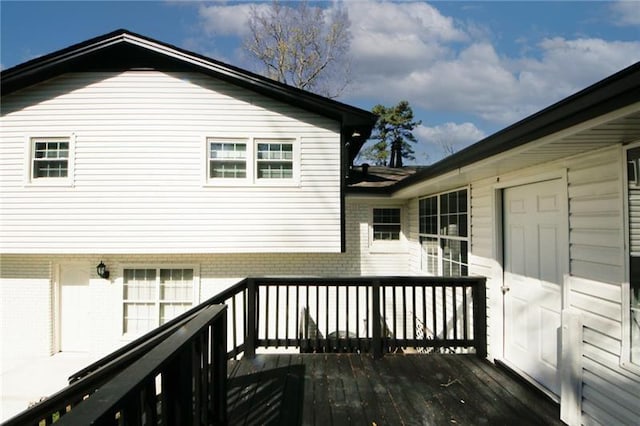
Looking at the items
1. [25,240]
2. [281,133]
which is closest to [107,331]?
[25,240]

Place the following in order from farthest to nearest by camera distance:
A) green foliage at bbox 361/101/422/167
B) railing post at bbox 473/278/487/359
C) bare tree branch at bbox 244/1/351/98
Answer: green foliage at bbox 361/101/422/167 < bare tree branch at bbox 244/1/351/98 < railing post at bbox 473/278/487/359

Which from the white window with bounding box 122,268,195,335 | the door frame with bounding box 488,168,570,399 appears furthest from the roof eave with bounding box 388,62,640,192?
the white window with bounding box 122,268,195,335

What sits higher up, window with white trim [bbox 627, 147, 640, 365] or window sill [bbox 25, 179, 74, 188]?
window sill [bbox 25, 179, 74, 188]

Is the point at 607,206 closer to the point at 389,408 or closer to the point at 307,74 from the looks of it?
the point at 389,408

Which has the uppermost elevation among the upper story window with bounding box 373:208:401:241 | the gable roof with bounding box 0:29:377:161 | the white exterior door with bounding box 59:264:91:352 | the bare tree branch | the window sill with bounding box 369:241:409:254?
the bare tree branch

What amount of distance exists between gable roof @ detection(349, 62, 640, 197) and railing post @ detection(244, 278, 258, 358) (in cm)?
262

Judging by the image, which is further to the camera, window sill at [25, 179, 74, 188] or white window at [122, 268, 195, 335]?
white window at [122, 268, 195, 335]

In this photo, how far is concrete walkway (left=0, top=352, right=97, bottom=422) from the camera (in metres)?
5.88

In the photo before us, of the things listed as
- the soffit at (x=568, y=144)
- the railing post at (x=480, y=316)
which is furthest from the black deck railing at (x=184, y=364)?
the soffit at (x=568, y=144)

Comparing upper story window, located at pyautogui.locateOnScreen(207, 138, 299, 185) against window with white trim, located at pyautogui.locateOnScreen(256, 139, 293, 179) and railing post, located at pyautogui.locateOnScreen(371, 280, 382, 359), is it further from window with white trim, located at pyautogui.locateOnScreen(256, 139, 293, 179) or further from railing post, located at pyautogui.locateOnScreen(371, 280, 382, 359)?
railing post, located at pyautogui.locateOnScreen(371, 280, 382, 359)

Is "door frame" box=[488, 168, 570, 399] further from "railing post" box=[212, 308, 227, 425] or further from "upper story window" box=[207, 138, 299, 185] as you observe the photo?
"upper story window" box=[207, 138, 299, 185]

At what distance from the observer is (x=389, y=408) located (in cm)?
265

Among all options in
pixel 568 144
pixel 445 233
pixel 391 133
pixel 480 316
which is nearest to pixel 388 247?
pixel 445 233

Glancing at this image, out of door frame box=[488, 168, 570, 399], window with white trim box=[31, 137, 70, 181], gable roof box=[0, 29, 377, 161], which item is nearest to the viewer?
door frame box=[488, 168, 570, 399]
